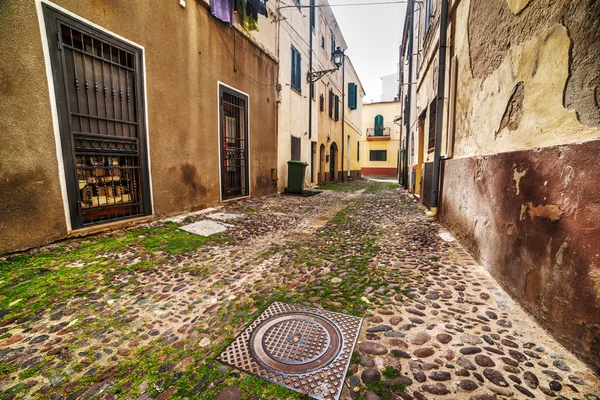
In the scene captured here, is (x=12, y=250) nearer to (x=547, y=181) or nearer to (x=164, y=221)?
(x=164, y=221)

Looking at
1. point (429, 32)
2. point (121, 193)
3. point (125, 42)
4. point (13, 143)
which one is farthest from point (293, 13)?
point (13, 143)

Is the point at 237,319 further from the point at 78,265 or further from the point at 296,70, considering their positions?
the point at 296,70

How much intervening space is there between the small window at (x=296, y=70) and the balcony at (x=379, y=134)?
20.6m

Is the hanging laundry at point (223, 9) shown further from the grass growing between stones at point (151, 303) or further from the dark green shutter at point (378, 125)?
the dark green shutter at point (378, 125)

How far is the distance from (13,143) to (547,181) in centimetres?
528

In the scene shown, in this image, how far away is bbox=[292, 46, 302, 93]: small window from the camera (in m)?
11.6

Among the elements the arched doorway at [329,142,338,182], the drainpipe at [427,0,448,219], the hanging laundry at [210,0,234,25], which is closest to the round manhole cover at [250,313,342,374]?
the drainpipe at [427,0,448,219]

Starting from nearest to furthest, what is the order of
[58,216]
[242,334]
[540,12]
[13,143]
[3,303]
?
[242,334] → [540,12] → [3,303] → [13,143] → [58,216]

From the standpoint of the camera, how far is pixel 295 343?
184 cm

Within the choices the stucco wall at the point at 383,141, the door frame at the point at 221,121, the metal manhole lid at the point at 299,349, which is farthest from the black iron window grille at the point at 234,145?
the stucco wall at the point at 383,141

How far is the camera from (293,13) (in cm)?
1129

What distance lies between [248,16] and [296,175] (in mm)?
5353

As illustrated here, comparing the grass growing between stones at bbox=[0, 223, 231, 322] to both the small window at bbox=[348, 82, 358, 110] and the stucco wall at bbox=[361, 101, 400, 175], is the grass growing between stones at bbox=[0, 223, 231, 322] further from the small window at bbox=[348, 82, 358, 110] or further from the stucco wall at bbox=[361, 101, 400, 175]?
the stucco wall at bbox=[361, 101, 400, 175]

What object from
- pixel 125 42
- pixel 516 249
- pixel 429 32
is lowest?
pixel 516 249
